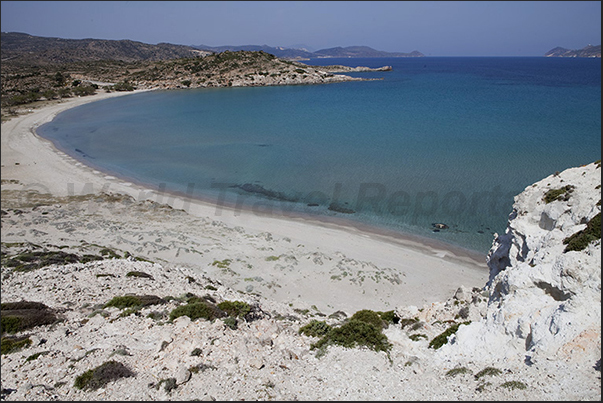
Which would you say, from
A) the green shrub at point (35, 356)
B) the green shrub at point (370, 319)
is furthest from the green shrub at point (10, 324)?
the green shrub at point (370, 319)

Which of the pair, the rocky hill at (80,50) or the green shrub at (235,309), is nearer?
the green shrub at (235,309)

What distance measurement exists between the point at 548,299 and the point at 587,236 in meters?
1.64

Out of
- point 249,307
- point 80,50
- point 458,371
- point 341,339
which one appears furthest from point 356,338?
point 80,50

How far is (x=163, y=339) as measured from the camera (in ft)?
27.7

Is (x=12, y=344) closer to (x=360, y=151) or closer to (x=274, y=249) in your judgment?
(x=274, y=249)

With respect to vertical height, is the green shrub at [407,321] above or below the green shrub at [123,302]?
below

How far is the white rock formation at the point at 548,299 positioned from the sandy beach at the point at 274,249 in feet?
17.5

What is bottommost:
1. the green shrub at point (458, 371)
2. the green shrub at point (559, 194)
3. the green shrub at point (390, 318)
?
the green shrub at point (390, 318)

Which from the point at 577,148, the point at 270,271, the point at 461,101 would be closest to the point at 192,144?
the point at 270,271

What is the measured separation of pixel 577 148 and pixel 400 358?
3477 centimetres

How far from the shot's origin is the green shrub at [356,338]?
8.36 m

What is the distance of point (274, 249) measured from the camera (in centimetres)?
1736

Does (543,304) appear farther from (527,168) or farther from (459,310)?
(527,168)

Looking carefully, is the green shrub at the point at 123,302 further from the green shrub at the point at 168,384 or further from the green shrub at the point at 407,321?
the green shrub at the point at 407,321
